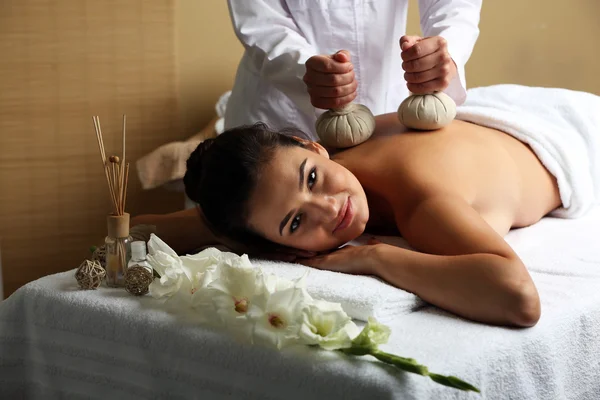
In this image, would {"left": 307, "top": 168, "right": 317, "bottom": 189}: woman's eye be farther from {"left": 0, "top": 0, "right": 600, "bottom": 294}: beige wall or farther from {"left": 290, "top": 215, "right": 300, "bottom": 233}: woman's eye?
{"left": 0, "top": 0, "right": 600, "bottom": 294}: beige wall

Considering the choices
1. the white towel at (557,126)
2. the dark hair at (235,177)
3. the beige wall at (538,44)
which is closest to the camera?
the dark hair at (235,177)

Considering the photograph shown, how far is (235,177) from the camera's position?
59.8 inches

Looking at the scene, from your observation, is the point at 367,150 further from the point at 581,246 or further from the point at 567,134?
the point at 567,134

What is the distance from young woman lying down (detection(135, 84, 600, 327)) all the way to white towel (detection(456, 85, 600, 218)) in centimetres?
13

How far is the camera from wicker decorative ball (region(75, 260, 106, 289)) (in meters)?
1.45

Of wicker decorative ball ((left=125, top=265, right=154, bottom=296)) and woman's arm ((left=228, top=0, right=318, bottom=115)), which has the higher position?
woman's arm ((left=228, top=0, right=318, bottom=115))

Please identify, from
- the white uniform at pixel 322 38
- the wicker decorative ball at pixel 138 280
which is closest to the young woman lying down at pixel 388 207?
the wicker decorative ball at pixel 138 280

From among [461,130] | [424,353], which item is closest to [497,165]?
[461,130]

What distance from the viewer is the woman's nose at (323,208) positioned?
1508 millimetres

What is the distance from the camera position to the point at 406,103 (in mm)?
1765

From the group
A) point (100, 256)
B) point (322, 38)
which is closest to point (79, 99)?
point (322, 38)

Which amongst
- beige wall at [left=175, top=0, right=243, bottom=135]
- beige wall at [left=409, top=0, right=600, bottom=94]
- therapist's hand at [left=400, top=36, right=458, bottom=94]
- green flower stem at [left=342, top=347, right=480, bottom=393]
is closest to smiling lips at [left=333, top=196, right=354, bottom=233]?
therapist's hand at [left=400, top=36, right=458, bottom=94]

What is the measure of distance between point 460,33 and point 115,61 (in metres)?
1.36

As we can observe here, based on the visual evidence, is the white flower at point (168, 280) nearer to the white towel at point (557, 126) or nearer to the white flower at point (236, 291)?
the white flower at point (236, 291)
